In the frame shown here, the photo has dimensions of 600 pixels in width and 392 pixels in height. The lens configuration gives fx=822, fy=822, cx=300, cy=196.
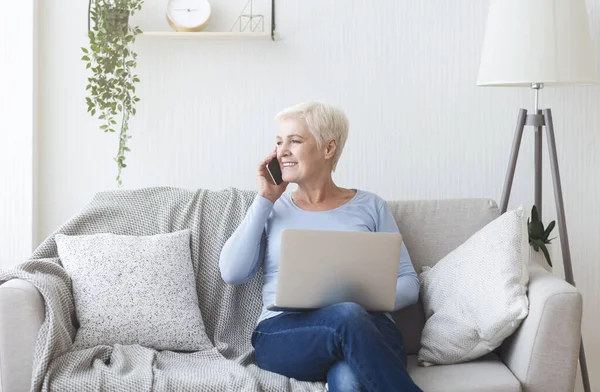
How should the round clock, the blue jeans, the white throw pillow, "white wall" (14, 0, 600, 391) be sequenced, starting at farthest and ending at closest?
"white wall" (14, 0, 600, 391), the round clock, the white throw pillow, the blue jeans

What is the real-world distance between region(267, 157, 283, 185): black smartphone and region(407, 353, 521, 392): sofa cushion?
72cm

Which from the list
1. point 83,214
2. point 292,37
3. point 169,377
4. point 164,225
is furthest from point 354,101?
point 169,377

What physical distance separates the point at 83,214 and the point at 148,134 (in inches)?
22.7

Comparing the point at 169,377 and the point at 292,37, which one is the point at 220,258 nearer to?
the point at 169,377

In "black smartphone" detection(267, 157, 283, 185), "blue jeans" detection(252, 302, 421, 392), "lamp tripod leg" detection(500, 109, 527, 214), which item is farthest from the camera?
"lamp tripod leg" detection(500, 109, 527, 214)

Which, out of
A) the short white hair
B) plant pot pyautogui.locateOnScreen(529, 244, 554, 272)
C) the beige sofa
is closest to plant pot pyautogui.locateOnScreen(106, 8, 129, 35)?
the short white hair

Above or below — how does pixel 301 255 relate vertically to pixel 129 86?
below

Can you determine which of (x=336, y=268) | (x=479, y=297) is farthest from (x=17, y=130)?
(x=479, y=297)

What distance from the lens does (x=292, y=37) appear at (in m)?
3.31

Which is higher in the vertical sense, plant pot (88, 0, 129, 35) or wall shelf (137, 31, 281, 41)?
plant pot (88, 0, 129, 35)

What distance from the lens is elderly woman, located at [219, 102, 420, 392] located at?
2.21 m

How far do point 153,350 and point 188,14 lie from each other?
1.37 m

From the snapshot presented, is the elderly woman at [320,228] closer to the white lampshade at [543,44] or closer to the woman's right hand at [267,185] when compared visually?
the woman's right hand at [267,185]

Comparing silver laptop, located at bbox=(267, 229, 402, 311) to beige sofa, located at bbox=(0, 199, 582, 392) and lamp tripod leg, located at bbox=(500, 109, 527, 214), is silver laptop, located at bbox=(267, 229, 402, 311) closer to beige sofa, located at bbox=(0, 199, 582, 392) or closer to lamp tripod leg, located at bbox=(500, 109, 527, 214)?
beige sofa, located at bbox=(0, 199, 582, 392)
